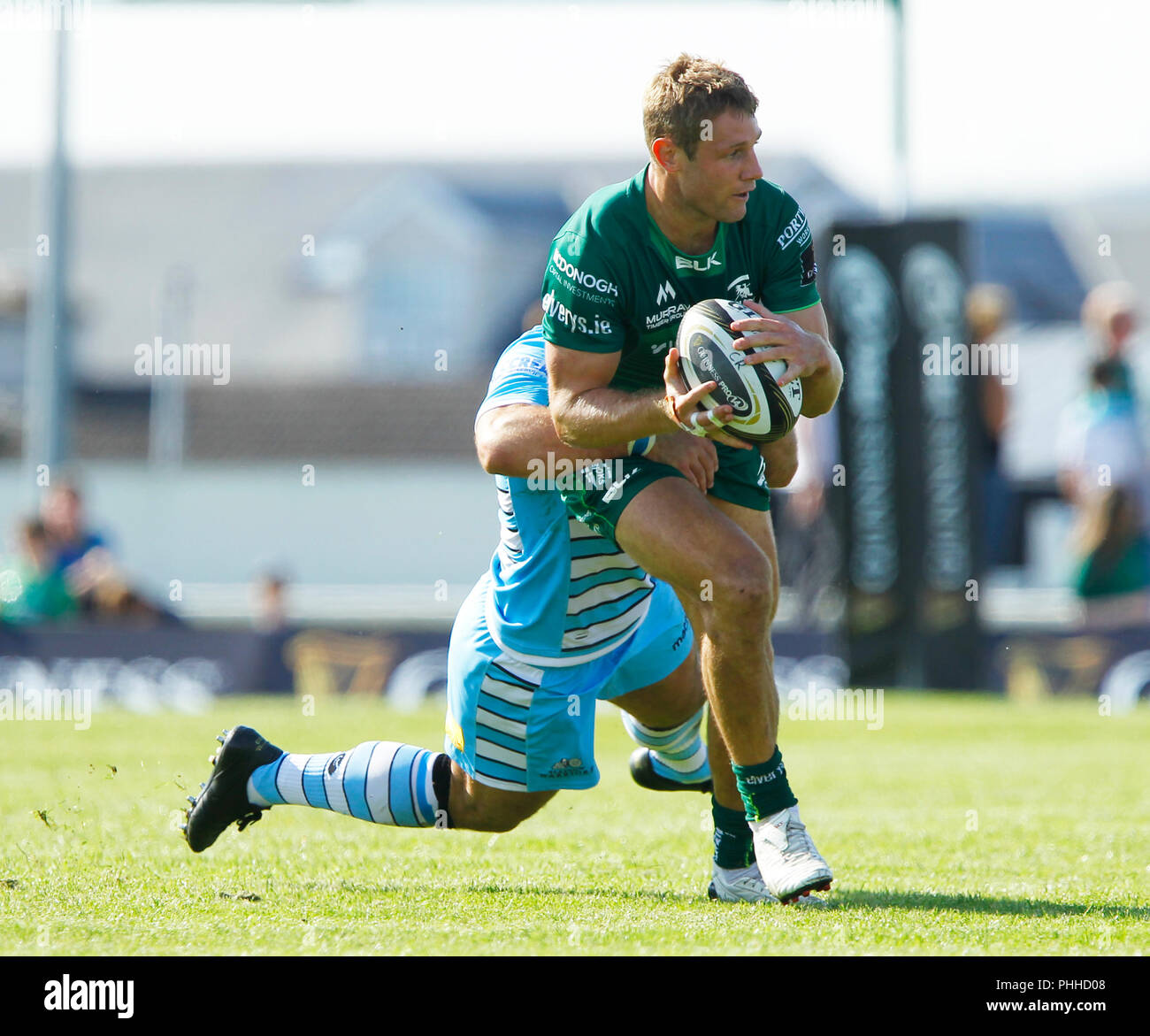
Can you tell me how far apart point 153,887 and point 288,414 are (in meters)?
43.3

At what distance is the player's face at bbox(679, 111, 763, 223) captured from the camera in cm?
473

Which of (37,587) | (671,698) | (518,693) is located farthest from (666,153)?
(37,587)

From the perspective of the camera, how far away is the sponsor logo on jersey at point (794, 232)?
5.06 m

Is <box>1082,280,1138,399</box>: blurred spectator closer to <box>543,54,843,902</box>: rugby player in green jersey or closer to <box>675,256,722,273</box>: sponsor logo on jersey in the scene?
<box>543,54,843,902</box>: rugby player in green jersey

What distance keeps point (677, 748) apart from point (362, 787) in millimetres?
1126

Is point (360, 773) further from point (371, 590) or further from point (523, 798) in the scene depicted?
point (371, 590)


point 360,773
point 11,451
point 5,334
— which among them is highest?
point 5,334

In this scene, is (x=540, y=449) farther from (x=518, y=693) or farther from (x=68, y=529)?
(x=68, y=529)

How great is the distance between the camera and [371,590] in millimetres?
43750

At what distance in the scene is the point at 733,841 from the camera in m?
5.13

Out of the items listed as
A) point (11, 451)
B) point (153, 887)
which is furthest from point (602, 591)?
point (11, 451)

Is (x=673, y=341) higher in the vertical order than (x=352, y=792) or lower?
higher

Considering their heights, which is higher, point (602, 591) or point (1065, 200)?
point (1065, 200)

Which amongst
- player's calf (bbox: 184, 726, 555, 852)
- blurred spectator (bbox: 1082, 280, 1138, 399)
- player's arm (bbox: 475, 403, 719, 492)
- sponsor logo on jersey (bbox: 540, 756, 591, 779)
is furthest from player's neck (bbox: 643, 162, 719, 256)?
blurred spectator (bbox: 1082, 280, 1138, 399)
